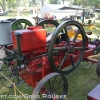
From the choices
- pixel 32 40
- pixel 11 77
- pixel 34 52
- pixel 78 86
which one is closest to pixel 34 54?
pixel 34 52

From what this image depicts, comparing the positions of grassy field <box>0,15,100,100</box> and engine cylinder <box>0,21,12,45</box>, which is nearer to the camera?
engine cylinder <box>0,21,12,45</box>

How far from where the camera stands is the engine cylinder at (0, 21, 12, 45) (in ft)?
7.38

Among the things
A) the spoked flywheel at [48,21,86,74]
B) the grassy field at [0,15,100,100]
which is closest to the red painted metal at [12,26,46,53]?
the spoked flywheel at [48,21,86,74]

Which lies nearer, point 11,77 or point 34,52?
point 34,52

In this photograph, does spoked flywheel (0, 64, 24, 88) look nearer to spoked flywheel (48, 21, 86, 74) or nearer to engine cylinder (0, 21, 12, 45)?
engine cylinder (0, 21, 12, 45)

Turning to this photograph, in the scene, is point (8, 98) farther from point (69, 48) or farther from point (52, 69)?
point (69, 48)

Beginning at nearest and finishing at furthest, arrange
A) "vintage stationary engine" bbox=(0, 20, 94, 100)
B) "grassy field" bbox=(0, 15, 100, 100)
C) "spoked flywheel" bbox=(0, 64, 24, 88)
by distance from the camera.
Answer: "vintage stationary engine" bbox=(0, 20, 94, 100), "spoked flywheel" bbox=(0, 64, 24, 88), "grassy field" bbox=(0, 15, 100, 100)

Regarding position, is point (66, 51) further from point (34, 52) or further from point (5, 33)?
point (5, 33)

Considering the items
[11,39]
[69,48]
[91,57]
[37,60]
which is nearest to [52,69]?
[37,60]

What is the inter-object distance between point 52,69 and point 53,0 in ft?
199

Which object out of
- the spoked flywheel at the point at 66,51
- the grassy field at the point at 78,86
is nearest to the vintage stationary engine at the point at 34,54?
the spoked flywheel at the point at 66,51

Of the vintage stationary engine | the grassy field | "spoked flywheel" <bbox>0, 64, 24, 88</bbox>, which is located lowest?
the grassy field

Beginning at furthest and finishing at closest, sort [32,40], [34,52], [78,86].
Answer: [78,86] → [34,52] → [32,40]

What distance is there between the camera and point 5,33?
7.52 feet
